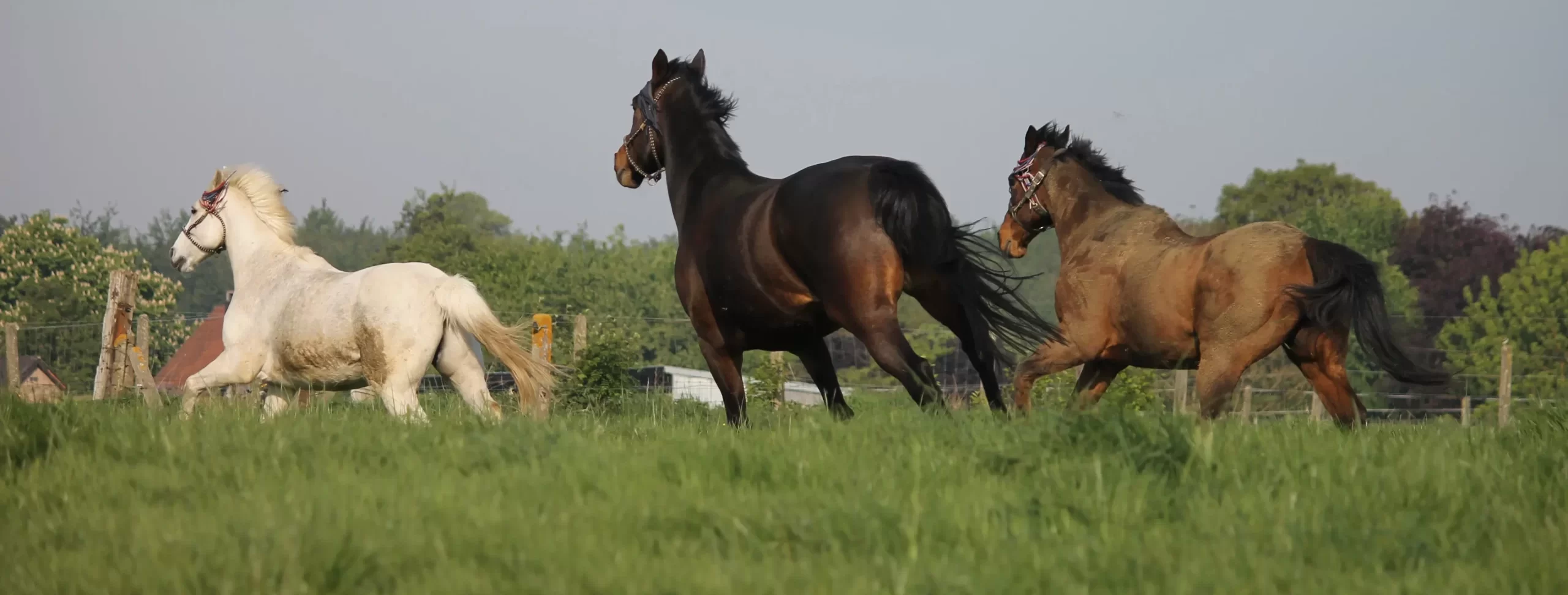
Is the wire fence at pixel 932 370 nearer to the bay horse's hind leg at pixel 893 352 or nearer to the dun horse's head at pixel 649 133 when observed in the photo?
the bay horse's hind leg at pixel 893 352

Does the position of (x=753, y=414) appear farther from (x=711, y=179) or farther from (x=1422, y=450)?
(x=1422, y=450)

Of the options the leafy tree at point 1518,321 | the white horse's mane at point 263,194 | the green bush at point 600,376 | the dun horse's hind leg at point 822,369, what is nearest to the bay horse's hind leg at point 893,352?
the dun horse's hind leg at point 822,369

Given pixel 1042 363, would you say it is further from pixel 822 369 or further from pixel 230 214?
pixel 230 214

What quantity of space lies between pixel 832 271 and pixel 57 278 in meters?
57.1

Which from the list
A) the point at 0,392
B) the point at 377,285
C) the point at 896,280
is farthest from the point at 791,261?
the point at 0,392

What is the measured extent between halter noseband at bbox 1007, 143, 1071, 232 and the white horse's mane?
501 cm

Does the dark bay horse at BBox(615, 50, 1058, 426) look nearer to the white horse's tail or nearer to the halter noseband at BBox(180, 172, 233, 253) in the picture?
the white horse's tail

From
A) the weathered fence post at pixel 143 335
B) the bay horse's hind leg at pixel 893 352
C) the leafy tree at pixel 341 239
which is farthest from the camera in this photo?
the leafy tree at pixel 341 239

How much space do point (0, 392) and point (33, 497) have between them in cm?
209

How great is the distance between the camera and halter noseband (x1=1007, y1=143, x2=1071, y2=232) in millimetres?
8516

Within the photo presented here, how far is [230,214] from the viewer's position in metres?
8.96

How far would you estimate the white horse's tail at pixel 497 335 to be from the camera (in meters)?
7.77

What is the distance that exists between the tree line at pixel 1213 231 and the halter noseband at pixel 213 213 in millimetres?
23230

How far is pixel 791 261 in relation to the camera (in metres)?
6.73
